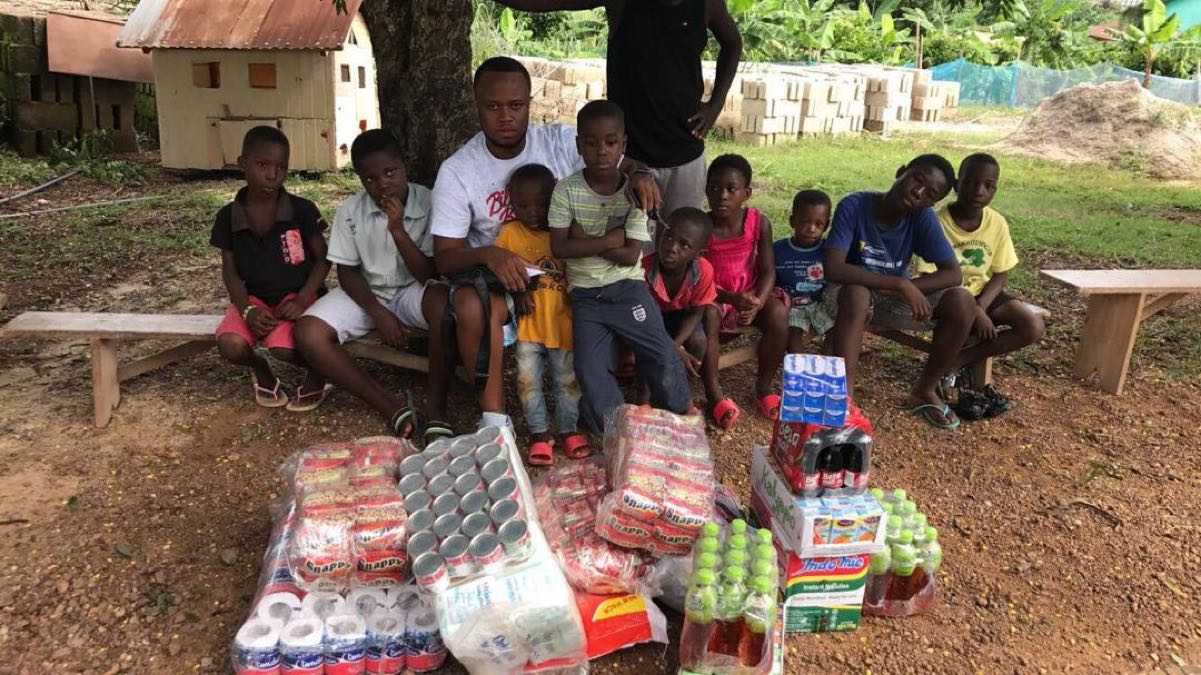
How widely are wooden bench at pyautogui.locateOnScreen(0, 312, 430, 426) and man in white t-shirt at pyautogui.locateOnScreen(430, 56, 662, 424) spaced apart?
0.40 m

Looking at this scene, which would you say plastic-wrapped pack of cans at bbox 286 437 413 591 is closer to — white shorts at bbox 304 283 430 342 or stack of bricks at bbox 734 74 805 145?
white shorts at bbox 304 283 430 342

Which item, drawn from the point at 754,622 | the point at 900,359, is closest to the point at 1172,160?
the point at 900,359

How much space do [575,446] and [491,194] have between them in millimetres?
1021

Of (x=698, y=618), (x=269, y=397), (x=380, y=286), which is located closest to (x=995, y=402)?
(x=698, y=618)

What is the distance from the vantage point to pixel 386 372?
13.1 feet

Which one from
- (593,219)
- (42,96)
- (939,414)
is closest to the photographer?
(593,219)

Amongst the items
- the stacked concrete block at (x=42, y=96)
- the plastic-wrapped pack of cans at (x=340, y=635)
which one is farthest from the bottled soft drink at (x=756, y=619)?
the stacked concrete block at (x=42, y=96)

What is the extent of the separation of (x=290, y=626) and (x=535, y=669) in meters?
0.62

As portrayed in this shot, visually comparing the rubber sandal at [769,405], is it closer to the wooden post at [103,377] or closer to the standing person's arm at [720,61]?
the standing person's arm at [720,61]

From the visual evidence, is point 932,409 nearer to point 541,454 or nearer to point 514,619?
point 541,454

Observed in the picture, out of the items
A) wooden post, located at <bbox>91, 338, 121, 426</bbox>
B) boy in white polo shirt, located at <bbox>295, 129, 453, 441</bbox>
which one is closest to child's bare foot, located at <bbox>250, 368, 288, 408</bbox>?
boy in white polo shirt, located at <bbox>295, 129, 453, 441</bbox>

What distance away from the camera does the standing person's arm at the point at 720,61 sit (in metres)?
3.59

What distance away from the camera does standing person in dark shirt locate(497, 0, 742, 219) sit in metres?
3.46

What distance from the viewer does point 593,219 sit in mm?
3121
